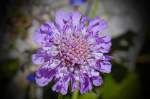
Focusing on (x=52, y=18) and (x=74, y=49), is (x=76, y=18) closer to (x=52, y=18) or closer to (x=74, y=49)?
(x=74, y=49)

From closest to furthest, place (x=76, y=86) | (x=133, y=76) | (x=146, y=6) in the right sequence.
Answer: (x=76, y=86), (x=133, y=76), (x=146, y=6)

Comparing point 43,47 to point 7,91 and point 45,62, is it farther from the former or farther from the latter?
point 7,91

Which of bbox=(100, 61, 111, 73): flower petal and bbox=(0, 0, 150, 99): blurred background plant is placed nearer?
bbox=(100, 61, 111, 73): flower petal

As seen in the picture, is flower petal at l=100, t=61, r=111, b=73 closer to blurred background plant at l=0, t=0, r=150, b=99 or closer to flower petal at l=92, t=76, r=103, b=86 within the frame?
flower petal at l=92, t=76, r=103, b=86

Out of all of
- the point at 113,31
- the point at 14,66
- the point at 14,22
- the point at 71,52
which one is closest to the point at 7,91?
the point at 14,66

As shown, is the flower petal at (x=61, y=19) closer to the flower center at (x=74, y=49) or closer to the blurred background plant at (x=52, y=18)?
the flower center at (x=74, y=49)

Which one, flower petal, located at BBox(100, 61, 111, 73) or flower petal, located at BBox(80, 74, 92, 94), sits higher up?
flower petal, located at BBox(100, 61, 111, 73)

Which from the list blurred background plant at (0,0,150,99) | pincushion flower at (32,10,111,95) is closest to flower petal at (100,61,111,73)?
pincushion flower at (32,10,111,95)
